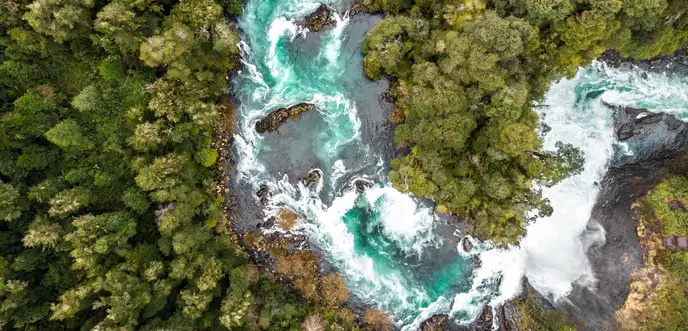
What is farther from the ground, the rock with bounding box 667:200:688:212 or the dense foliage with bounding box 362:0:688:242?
the dense foliage with bounding box 362:0:688:242

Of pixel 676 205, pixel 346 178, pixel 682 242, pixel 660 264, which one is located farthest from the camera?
pixel 346 178

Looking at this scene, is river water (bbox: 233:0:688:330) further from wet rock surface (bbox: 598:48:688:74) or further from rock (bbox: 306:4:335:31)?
wet rock surface (bbox: 598:48:688:74)

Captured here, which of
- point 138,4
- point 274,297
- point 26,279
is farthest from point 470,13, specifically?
point 26,279

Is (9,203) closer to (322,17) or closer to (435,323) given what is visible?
(322,17)

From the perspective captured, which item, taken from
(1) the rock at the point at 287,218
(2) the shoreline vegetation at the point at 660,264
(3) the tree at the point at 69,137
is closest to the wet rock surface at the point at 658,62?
(2) the shoreline vegetation at the point at 660,264

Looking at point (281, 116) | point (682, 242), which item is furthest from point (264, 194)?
point (682, 242)

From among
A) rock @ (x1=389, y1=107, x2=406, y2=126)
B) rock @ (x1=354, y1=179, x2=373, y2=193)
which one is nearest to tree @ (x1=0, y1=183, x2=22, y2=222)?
rock @ (x1=354, y1=179, x2=373, y2=193)
